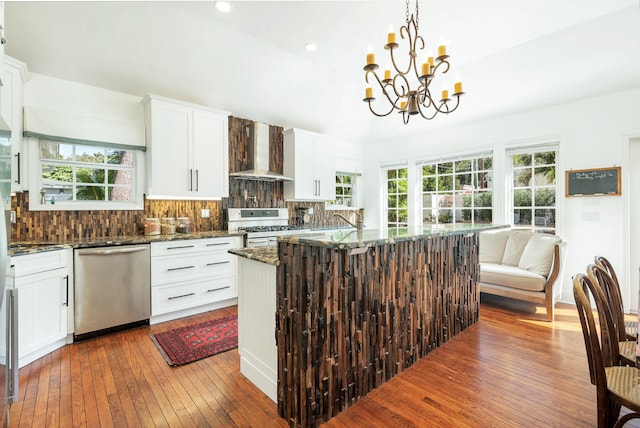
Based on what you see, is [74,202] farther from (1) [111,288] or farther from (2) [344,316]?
(2) [344,316]

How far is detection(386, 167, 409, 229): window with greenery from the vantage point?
19.0 feet

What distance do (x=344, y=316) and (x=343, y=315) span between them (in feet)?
0.04

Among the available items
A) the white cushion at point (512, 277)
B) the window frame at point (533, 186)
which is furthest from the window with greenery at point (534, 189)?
the white cushion at point (512, 277)

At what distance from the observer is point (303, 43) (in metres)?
3.49

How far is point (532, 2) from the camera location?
276cm

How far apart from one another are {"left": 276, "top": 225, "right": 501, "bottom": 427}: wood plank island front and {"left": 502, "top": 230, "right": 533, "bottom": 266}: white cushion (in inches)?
81.2

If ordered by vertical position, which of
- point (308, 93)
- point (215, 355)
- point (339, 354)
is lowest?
point (215, 355)

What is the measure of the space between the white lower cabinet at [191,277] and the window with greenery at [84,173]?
100 cm

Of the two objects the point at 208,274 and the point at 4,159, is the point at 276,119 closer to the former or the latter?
the point at 208,274

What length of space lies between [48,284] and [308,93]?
12.7ft

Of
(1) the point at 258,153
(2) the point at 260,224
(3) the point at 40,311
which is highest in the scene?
(1) the point at 258,153

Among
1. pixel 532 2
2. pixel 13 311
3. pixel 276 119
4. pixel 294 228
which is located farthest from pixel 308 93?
pixel 13 311

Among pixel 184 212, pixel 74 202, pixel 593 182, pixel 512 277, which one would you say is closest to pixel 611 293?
pixel 512 277

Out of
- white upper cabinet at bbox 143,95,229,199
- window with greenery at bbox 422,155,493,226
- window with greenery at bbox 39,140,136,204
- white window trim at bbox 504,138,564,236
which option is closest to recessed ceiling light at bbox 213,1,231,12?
white upper cabinet at bbox 143,95,229,199
